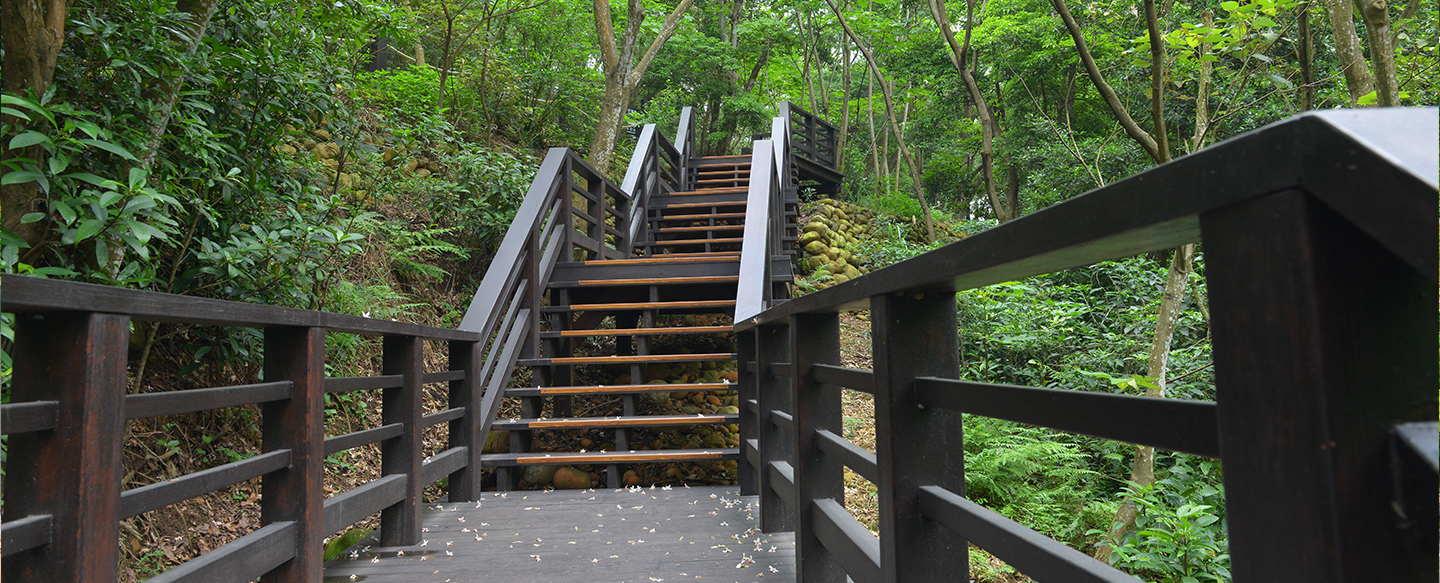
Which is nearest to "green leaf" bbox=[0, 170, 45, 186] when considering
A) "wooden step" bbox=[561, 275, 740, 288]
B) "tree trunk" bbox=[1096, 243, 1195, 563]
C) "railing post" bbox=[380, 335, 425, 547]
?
"railing post" bbox=[380, 335, 425, 547]

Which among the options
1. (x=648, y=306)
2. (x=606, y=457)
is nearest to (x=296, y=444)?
(x=606, y=457)

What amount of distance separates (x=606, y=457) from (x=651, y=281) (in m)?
1.43

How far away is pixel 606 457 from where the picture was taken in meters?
3.92

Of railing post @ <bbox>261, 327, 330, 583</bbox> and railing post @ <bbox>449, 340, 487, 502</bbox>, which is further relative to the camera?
railing post @ <bbox>449, 340, 487, 502</bbox>

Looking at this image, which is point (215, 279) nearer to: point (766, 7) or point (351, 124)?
point (351, 124)

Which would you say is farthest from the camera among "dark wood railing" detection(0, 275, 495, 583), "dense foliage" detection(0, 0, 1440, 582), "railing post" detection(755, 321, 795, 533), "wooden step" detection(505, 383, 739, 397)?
"wooden step" detection(505, 383, 739, 397)

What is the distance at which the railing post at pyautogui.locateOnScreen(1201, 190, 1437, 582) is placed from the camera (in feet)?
1.51

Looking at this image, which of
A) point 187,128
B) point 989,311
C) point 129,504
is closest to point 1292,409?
point 129,504

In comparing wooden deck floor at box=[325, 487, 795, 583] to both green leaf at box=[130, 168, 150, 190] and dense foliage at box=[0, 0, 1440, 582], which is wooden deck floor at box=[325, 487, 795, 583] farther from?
green leaf at box=[130, 168, 150, 190]

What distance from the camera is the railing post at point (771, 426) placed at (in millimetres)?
2943

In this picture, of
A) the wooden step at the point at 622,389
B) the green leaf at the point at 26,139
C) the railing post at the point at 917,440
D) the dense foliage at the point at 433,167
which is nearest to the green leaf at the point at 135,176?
the dense foliage at the point at 433,167

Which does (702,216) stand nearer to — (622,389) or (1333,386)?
(622,389)

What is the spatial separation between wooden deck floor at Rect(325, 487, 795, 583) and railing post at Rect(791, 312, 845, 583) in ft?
1.08

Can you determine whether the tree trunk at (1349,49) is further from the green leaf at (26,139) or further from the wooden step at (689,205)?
the wooden step at (689,205)
